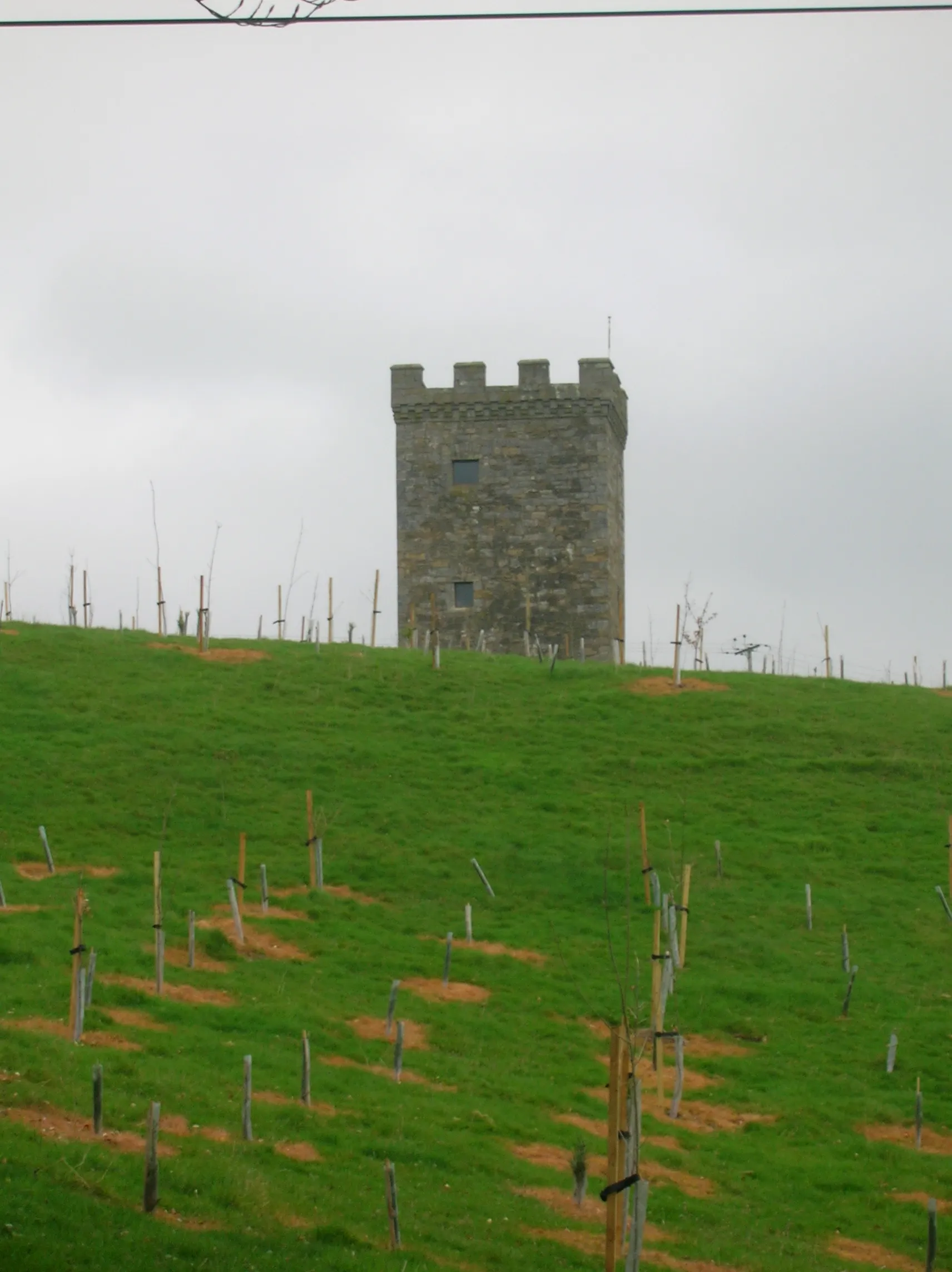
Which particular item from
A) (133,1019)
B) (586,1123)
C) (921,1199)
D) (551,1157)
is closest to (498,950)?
(586,1123)

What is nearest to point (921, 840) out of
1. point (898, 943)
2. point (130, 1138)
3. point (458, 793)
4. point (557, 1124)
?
point (898, 943)

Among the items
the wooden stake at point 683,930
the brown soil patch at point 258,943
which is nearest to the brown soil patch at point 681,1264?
the wooden stake at point 683,930

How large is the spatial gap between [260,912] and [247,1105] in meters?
12.6

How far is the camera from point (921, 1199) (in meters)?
23.1

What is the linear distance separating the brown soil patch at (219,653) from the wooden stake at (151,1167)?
34.1 m

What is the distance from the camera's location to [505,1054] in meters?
27.9

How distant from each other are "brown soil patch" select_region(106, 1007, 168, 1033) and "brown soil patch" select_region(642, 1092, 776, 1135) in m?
7.52

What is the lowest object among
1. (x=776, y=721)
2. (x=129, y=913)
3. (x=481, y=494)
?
(x=129, y=913)

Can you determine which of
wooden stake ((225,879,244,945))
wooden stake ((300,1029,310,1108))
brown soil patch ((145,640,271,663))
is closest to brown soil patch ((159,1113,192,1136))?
wooden stake ((300,1029,310,1108))

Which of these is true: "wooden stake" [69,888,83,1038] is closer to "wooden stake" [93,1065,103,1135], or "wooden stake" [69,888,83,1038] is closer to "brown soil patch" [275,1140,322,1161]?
"wooden stake" [93,1065,103,1135]

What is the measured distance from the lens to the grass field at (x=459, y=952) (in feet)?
66.5

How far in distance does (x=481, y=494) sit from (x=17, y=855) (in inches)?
1416

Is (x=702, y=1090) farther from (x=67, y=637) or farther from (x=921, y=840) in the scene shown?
(x=67, y=637)

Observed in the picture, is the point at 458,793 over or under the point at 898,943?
over
